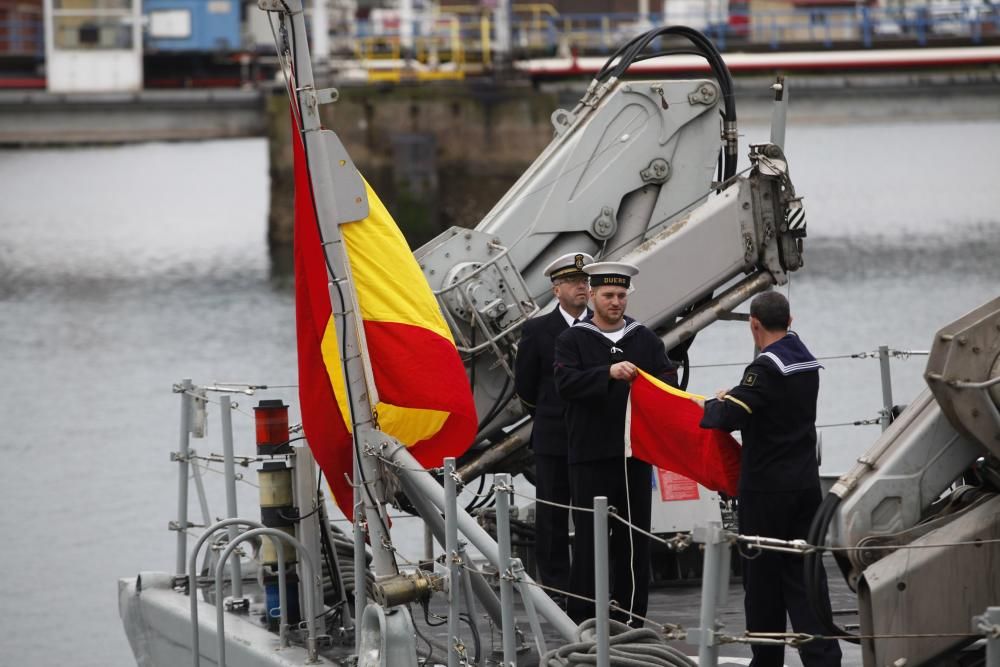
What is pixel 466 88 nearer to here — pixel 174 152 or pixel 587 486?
pixel 587 486

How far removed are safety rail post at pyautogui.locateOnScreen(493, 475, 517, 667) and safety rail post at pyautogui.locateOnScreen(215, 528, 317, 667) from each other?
54.6 inches

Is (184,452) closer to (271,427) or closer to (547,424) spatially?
(271,427)

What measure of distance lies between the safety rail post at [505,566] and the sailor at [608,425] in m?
0.66

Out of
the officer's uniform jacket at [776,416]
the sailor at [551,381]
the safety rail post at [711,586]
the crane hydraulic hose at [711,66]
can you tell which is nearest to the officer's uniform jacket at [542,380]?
the sailor at [551,381]

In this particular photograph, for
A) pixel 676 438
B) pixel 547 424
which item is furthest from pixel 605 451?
pixel 547 424

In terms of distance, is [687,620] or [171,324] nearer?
[687,620]

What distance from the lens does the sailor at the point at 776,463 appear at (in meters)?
5.84

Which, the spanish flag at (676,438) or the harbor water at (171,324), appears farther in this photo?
the harbor water at (171,324)

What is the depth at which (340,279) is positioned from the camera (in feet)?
22.4

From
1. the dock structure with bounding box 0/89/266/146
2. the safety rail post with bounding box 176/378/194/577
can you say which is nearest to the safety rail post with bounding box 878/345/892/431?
the safety rail post with bounding box 176/378/194/577

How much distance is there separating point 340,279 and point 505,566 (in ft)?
4.93

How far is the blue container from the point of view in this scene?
2085 inches

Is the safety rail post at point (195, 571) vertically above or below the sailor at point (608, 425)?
below

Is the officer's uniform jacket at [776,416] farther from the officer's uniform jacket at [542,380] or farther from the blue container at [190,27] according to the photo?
the blue container at [190,27]
